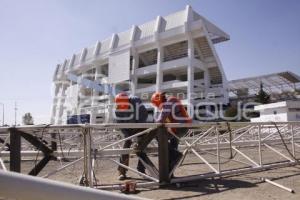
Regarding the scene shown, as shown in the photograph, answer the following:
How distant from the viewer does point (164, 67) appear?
54.2 meters

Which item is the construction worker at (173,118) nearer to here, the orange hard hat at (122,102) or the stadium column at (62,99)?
the orange hard hat at (122,102)

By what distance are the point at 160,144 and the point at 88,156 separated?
1.33m

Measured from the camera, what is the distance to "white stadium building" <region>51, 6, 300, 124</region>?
51.9 metres

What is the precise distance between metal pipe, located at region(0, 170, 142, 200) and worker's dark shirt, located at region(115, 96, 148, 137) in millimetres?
6102

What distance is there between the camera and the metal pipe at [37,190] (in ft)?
4.03

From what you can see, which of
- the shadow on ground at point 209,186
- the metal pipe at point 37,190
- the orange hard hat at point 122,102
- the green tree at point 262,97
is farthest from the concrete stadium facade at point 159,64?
the metal pipe at point 37,190

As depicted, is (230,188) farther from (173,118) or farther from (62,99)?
(62,99)

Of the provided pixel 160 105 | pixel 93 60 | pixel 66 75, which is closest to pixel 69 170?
pixel 160 105

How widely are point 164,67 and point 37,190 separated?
53.3 metres

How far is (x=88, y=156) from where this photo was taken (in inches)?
229

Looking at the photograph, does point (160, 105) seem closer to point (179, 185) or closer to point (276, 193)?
point (179, 185)

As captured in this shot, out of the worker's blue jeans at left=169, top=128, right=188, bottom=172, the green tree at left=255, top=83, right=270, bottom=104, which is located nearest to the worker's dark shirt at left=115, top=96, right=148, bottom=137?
the worker's blue jeans at left=169, top=128, right=188, bottom=172

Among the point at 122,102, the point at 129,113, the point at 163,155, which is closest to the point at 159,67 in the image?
the point at 122,102

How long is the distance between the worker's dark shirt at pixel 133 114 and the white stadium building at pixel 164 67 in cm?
4149
